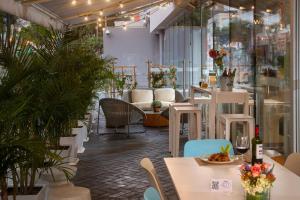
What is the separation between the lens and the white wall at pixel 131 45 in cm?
1972

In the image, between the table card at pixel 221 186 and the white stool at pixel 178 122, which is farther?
the white stool at pixel 178 122

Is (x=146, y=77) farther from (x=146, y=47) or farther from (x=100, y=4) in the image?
(x=146, y=47)

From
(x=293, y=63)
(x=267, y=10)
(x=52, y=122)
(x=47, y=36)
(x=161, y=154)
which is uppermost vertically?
(x=267, y=10)

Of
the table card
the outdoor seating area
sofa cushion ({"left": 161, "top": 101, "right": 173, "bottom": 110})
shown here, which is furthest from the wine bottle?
sofa cushion ({"left": 161, "top": 101, "right": 173, "bottom": 110})

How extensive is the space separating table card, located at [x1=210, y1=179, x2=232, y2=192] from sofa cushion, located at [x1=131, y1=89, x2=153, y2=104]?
830 centimetres

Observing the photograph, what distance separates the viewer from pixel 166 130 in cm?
978

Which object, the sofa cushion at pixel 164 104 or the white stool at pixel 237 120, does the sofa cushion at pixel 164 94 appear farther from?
the white stool at pixel 237 120

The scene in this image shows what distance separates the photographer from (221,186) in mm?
2430

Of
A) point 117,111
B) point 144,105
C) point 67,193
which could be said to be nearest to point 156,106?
point 144,105

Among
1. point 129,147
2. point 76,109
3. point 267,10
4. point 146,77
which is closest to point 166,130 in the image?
point 129,147

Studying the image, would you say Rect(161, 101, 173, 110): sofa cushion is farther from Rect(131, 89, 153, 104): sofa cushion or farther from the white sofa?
Rect(131, 89, 153, 104): sofa cushion

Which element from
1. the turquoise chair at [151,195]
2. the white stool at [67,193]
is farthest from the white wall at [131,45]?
the turquoise chair at [151,195]

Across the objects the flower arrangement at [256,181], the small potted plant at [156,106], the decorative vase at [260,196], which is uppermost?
the flower arrangement at [256,181]

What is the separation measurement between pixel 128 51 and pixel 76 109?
51.5 feet
